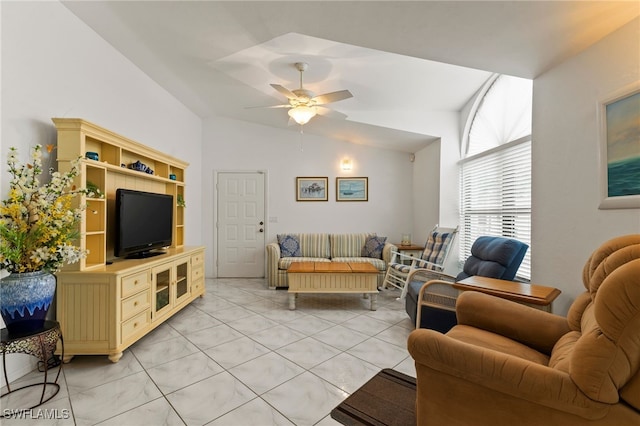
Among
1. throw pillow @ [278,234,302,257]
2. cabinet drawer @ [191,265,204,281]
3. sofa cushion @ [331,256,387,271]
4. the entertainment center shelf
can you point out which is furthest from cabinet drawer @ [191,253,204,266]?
sofa cushion @ [331,256,387,271]

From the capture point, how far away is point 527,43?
1919mm

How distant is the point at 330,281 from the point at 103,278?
2290 mm

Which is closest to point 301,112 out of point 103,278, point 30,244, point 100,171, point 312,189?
point 100,171

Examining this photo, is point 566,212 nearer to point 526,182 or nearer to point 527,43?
point 526,182

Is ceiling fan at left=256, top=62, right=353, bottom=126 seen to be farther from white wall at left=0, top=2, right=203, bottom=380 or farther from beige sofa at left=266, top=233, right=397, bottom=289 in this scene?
beige sofa at left=266, top=233, right=397, bottom=289

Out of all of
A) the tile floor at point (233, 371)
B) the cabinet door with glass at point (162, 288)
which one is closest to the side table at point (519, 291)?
the tile floor at point (233, 371)

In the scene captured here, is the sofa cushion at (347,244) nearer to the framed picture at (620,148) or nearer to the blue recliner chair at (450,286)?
the blue recliner chair at (450,286)

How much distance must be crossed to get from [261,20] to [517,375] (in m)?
2.78

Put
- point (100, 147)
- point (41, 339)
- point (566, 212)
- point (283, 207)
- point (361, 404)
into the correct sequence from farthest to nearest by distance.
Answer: point (283, 207) → point (100, 147) → point (566, 212) → point (41, 339) → point (361, 404)

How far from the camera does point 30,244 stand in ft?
5.87

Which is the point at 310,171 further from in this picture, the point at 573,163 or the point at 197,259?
the point at 573,163

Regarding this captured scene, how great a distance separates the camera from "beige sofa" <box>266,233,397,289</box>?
4.62m

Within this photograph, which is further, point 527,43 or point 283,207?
point 283,207

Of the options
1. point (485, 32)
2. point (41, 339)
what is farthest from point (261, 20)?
point (41, 339)
